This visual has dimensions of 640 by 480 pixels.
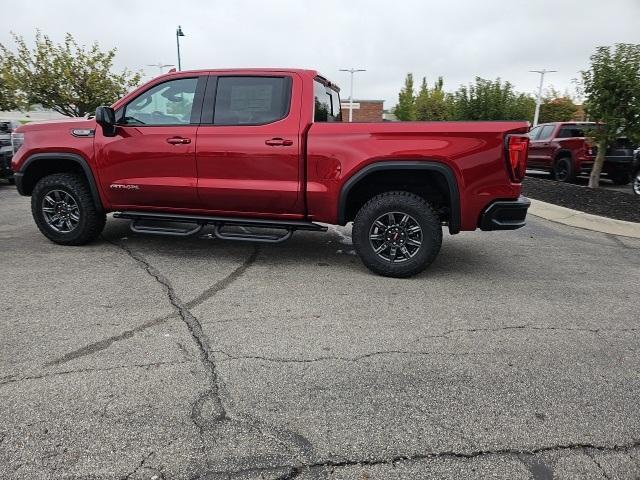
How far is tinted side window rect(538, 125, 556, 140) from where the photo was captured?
1349cm

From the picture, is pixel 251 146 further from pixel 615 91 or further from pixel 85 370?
pixel 615 91

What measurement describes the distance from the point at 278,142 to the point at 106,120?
186cm

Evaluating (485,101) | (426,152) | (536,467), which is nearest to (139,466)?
(536,467)

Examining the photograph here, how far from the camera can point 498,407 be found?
2.75 meters

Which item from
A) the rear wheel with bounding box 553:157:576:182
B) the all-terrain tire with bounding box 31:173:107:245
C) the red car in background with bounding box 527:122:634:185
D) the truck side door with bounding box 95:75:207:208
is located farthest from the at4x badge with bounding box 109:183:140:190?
the rear wheel with bounding box 553:157:576:182

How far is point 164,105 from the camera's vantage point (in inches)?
212

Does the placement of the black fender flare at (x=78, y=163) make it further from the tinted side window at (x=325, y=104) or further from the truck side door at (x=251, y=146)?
the tinted side window at (x=325, y=104)

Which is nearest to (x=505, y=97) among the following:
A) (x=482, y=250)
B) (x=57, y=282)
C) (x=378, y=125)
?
(x=482, y=250)

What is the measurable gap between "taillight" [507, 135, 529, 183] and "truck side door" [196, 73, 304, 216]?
6.44 ft

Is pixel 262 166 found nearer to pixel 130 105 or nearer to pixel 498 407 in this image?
pixel 130 105

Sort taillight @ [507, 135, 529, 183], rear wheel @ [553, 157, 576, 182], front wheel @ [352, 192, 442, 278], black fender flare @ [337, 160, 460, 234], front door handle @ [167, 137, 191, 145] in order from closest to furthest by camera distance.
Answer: taillight @ [507, 135, 529, 183], black fender flare @ [337, 160, 460, 234], front wheel @ [352, 192, 442, 278], front door handle @ [167, 137, 191, 145], rear wheel @ [553, 157, 576, 182]

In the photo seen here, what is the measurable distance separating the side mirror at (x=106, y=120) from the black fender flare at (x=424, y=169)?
8.44 feet

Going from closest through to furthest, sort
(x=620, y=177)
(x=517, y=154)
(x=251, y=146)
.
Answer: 1. (x=517, y=154)
2. (x=251, y=146)
3. (x=620, y=177)

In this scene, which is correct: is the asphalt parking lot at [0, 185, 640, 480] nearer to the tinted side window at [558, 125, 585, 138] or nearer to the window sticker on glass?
the window sticker on glass
